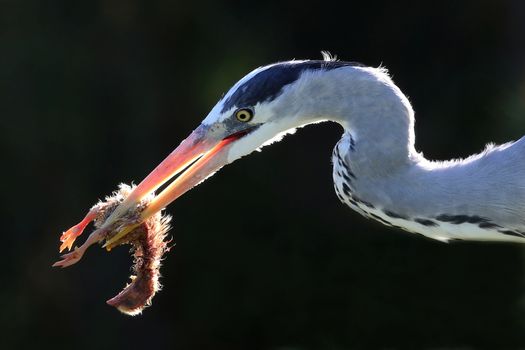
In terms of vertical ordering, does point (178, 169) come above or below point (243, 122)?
below

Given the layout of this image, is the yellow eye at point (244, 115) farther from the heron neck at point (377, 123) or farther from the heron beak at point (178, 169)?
the heron neck at point (377, 123)

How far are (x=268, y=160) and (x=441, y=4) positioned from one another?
1.01 meters

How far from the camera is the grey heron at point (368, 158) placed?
177 centimetres

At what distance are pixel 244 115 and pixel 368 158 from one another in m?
0.25

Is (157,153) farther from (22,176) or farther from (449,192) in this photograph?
(449,192)

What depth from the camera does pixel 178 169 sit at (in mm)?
1866

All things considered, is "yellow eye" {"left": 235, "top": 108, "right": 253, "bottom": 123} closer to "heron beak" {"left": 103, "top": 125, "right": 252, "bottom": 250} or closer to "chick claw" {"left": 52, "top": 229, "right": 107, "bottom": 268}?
"heron beak" {"left": 103, "top": 125, "right": 252, "bottom": 250}

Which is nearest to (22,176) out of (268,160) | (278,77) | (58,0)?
(58,0)

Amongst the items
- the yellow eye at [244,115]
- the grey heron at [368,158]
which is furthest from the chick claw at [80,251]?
the yellow eye at [244,115]

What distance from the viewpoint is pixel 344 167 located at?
182 centimetres

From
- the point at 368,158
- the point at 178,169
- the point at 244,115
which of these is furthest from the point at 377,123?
the point at 178,169

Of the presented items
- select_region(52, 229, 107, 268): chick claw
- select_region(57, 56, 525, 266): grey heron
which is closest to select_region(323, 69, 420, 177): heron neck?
select_region(57, 56, 525, 266): grey heron

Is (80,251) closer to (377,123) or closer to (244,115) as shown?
(244,115)

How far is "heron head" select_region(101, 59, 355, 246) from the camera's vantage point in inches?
71.9
